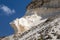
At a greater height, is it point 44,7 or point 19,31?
point 44,7

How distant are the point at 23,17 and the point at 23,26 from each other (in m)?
1.70

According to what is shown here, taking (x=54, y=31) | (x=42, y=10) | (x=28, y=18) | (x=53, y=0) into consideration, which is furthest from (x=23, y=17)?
(x=54, y=31)

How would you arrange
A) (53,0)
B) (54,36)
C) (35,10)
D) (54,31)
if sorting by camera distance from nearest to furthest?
(54,36) → (54,31) → (53,0) → (35,10)

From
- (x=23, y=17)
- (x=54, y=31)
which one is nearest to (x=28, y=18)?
(x=23, y=17)

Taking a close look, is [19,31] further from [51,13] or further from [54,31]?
[54,31]

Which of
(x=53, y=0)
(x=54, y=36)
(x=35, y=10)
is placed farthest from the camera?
(x=35, y=10)

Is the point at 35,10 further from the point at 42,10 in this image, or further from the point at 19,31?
the point at 19,31

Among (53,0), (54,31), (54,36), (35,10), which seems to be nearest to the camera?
(54,36)

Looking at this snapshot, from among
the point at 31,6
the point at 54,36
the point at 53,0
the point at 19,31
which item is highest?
the point at 31,6

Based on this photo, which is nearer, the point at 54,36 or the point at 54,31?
the point at 54,36

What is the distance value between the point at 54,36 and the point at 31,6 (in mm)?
15099

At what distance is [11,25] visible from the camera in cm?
2797

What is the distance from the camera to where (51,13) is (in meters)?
27.1

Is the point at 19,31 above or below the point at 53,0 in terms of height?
below
